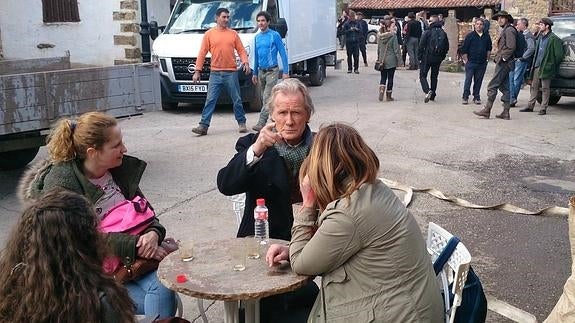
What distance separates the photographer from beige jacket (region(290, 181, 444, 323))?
2.46 metres

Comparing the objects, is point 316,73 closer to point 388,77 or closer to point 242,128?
point 388,77

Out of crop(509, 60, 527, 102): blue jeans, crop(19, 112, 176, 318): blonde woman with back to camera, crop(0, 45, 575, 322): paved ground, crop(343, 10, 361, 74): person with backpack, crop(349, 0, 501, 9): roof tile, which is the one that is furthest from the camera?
crop(349, 0, 501, 9): roof tile

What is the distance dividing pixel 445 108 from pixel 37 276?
11445 mm

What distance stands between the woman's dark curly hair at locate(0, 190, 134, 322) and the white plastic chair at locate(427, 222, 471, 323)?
61.2 inches

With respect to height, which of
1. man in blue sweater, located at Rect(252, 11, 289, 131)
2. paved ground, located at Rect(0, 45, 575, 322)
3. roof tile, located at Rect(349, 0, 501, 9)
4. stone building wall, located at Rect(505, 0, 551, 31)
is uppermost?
roof tile, located at Rect(349, 0, 501, 9)

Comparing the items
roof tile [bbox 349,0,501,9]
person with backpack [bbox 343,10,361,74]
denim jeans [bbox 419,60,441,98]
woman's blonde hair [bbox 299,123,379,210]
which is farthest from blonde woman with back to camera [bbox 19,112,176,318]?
roof tile [bbox 349,0,501,9]

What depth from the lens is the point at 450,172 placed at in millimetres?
7605

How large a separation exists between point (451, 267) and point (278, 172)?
0.99 m

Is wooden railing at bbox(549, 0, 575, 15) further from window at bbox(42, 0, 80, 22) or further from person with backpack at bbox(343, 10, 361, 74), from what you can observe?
window at bbox(42, 0, 80, 22)

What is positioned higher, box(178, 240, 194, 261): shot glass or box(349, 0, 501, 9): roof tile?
box(349, 0, 501, 9): roof tile

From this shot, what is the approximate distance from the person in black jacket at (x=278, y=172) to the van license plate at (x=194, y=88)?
784 cm

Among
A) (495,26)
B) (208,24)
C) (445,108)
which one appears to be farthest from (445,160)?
(495,26)

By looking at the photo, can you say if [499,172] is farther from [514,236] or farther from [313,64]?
[313,64]

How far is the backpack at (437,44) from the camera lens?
13.0 meters
